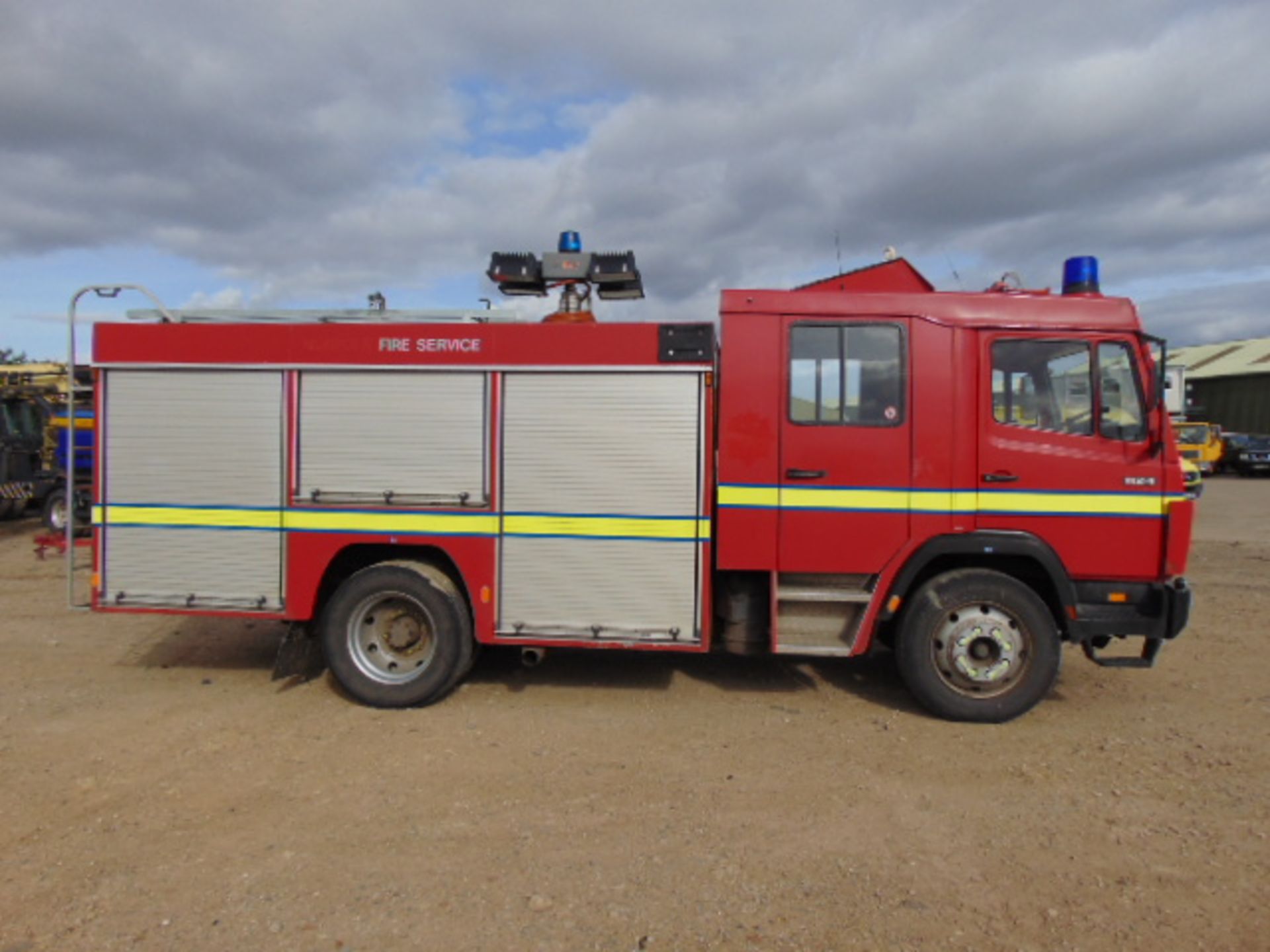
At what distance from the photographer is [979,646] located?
5.17m

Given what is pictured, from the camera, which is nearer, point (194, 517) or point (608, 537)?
point (608, 537)

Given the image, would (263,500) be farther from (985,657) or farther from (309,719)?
(985,657)

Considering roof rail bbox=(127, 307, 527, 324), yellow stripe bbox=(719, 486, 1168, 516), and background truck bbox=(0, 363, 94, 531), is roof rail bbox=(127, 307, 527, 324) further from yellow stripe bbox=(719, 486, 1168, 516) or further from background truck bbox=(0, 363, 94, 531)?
background truck bbox=(0, 363, 94, 531)

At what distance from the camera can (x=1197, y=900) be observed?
3338 mm

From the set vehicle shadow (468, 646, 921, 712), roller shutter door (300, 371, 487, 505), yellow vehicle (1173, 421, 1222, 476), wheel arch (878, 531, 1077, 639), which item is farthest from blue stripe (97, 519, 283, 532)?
yellow vehicle (1173, 421, 1222, 476)

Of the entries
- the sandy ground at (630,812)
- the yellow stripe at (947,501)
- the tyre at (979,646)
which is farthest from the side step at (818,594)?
the sandy ground at (630,812)

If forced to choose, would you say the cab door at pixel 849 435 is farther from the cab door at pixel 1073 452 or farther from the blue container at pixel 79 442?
the blue container at pixel 79 442

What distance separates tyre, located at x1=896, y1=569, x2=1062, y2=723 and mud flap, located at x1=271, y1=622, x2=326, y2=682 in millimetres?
3985

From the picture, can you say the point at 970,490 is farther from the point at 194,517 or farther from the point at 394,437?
the point at 194,517

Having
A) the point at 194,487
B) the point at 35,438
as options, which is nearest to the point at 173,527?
the point at 194,487

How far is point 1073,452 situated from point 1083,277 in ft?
3.97

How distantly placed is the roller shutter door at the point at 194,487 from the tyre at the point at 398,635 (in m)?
0.49

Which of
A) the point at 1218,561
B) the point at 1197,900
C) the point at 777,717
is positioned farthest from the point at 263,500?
the point at 1218,561

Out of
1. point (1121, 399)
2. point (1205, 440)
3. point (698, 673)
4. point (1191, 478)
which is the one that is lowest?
point (698, 673)
